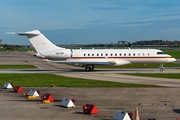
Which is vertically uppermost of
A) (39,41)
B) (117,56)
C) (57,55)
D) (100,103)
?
(39,41)

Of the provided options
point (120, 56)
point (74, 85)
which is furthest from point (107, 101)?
point (120, 56)

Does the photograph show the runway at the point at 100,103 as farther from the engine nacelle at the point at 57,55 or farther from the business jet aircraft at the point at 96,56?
the business jet aircraft at the point at 96,56

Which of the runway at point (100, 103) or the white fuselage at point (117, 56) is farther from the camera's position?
the white fuselage at point (117, 56)

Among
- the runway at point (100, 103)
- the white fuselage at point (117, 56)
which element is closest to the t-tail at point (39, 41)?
the white fuselage at point (117, 56)

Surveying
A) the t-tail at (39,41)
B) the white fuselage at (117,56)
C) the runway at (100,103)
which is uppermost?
the t-tail at (39,41)

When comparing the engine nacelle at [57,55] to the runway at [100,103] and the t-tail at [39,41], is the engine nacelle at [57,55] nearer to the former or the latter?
the t-tail at [39,41]

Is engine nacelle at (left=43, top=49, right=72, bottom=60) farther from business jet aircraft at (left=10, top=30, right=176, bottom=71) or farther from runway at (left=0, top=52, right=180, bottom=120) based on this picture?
runway at (left=0, top=52, right=180, bottom=120)

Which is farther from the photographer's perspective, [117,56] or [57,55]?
[117,56]

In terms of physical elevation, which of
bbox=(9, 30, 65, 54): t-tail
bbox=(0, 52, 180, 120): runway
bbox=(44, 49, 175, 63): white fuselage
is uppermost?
bbox=(9, 30, 65, 54): t-tail

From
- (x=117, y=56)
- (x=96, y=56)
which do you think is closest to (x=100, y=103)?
(x=117, y=56)

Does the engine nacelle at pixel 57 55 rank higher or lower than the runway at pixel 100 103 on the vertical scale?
higher

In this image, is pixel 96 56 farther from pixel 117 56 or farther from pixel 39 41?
pixel 39 41

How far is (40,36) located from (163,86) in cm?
2164

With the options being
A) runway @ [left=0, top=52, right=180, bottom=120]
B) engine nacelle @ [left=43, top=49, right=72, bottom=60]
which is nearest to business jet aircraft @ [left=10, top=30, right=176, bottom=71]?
engine nacelle @ [left=43, top=49, right=72, bottom=60]
